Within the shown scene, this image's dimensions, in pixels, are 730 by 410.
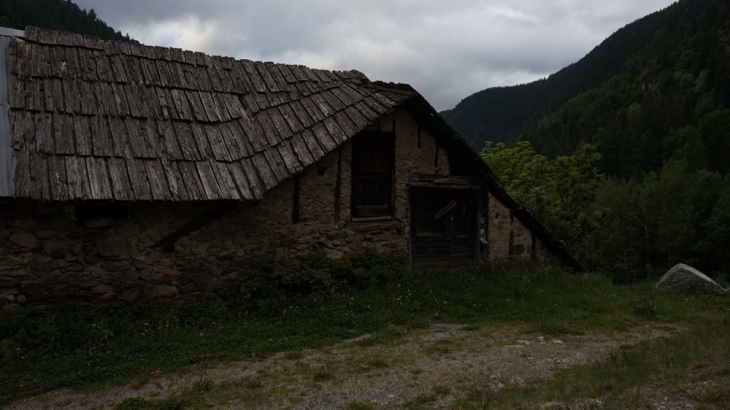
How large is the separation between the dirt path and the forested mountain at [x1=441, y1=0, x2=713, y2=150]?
93.7m

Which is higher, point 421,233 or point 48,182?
point 48,182

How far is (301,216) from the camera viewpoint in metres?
8.70

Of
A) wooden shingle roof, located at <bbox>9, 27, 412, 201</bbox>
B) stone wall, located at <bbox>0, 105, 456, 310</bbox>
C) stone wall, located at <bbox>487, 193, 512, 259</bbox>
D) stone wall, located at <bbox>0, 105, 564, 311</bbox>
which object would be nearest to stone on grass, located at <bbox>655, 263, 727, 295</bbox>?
stone wall, located at <bbox>487, 193, 512, 259</bbox>

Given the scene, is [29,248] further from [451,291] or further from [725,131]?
[725,131]

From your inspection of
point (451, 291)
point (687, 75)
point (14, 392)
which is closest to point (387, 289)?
point (451, 291)

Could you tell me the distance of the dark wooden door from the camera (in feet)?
34.9

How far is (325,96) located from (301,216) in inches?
105

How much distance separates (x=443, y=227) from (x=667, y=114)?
75193mm

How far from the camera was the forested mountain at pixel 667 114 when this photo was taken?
61.3 m

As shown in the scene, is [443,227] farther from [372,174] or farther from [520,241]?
[372,174]

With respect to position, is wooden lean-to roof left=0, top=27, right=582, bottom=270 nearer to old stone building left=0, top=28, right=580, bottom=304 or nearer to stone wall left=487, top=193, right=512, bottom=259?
old stone building left=0, top=28, right=580, bottom=304

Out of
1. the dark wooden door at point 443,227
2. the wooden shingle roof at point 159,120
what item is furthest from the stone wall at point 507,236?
the wooden shingle roof at point 159,120

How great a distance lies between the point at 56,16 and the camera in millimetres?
75000

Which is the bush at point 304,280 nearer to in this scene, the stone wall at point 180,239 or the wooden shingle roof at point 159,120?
the stone wall at point 180,239
